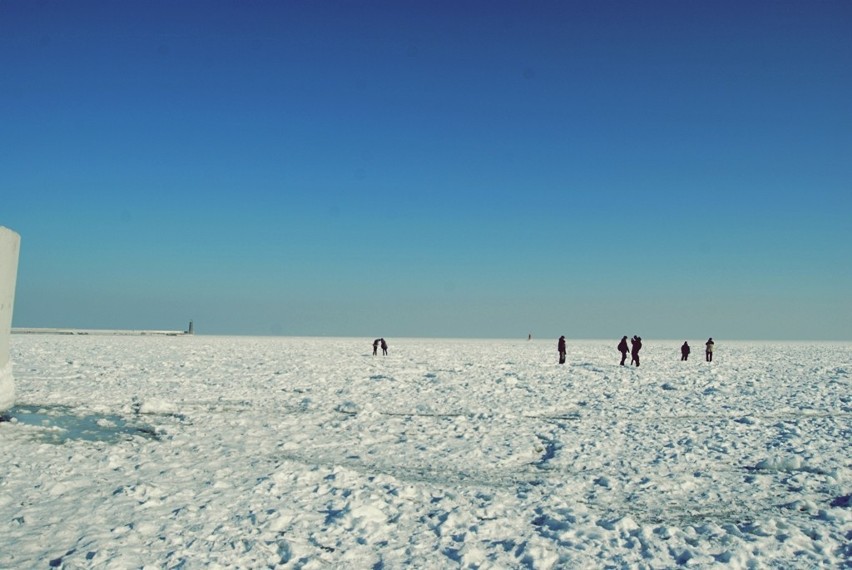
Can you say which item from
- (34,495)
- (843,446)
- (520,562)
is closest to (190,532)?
(34,495)

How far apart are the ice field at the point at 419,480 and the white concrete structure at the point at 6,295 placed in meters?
0.45

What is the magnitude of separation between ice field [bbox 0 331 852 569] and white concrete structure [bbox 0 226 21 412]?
446 mm

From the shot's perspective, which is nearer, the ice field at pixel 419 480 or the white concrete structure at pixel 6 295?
the ice field at pixel 419 480

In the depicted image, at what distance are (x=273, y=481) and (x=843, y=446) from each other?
24.9ft

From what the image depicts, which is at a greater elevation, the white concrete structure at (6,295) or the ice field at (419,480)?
the white concrete structure at (6,295)

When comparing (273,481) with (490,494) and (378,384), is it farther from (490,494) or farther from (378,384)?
(378,384)

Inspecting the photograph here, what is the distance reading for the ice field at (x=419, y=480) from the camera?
4.72 metres

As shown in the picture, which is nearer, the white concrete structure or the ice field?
the ice field

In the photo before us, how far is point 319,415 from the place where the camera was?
430 inches

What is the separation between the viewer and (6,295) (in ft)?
33.5

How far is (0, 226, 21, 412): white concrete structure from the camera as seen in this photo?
396 inches

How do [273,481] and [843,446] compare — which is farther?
[843,446]

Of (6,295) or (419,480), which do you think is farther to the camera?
(6,295)

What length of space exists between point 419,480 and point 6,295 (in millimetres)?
7851
